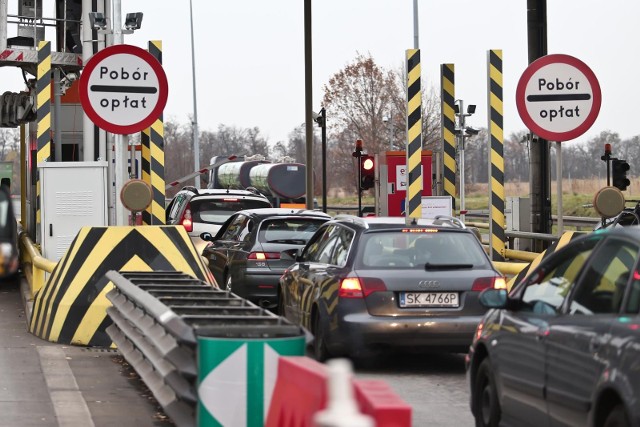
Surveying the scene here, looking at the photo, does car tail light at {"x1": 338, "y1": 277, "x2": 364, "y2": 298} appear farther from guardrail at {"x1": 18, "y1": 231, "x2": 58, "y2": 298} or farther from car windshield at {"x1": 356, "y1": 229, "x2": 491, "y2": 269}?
guardrail at {"x1": 18, "y1": 231, "x2": 58, "y2": 298}

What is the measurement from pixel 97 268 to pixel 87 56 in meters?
12.2

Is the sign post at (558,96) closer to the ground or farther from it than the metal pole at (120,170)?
farther from it

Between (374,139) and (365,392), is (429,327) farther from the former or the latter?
(374,139)

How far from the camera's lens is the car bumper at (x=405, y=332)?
1212 centimetres

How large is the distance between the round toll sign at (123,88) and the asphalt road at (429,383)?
345 centimetres

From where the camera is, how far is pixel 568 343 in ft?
23.0

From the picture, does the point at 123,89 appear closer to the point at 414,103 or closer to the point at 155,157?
the point at 155,157

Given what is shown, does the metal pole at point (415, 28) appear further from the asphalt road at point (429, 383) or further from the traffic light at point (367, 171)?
the asphalt road at point (429, 383)

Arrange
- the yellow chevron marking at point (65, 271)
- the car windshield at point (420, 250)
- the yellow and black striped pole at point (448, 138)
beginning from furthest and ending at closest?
the yellow and black striped pole at point (448, 138) < the yellow chevron marking at point (65, 271) < the car windshield at point (420, 250)

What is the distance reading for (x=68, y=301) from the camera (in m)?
13.3

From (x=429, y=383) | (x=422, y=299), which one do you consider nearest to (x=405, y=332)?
(x=422, y=299)

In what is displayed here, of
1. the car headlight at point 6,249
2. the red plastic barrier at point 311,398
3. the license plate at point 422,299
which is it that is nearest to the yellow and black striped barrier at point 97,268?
the license plate at point 422,299

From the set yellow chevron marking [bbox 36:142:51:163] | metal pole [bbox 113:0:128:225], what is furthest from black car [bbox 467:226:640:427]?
yellow chevron marking [bbox 36:142:51:163]

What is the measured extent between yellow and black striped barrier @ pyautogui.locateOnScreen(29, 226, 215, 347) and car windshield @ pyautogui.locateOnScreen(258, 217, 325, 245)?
166 inches
